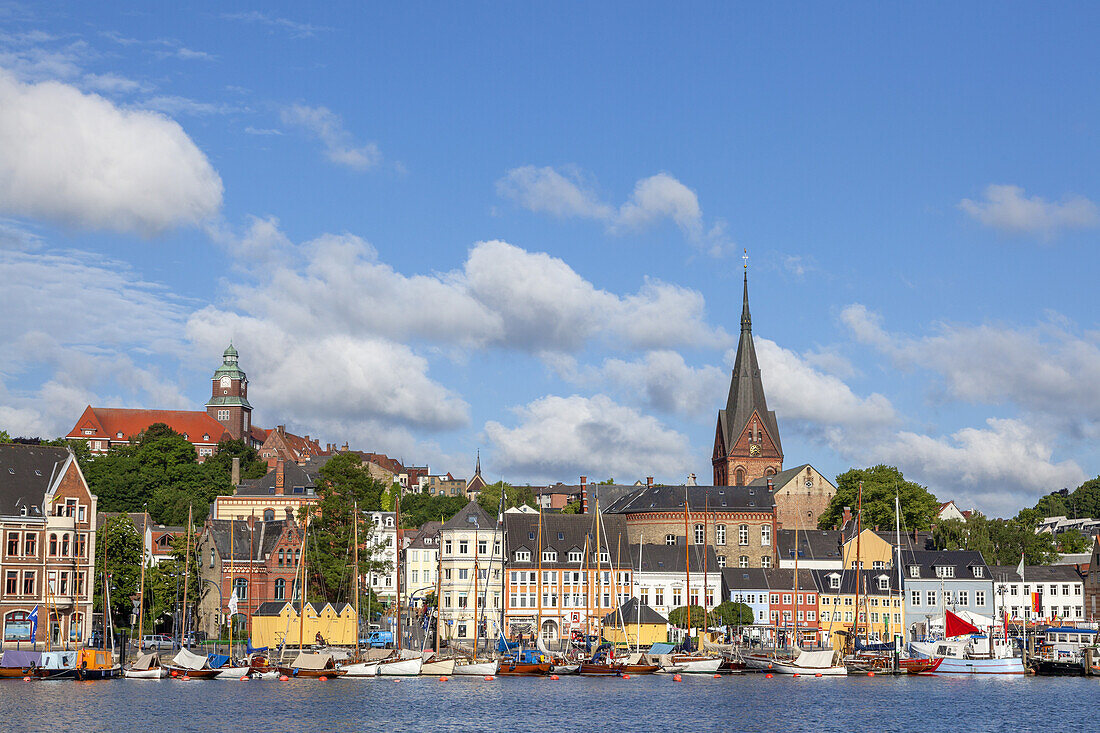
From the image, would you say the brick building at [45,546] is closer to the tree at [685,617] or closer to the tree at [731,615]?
the tree at [685,617]

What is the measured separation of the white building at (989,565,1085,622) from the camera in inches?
5758

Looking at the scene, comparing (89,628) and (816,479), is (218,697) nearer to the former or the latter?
(89,628)

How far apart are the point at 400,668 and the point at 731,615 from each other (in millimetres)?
47123

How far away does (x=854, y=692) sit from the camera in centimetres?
8706

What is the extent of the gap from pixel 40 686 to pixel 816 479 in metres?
106

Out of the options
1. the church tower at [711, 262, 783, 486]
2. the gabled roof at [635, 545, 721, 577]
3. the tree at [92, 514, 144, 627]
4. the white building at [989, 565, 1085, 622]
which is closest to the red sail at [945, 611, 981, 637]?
the gabled roof at [635, 545, 721, 577]

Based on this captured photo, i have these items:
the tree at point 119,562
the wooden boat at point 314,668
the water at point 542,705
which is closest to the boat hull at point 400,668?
the water at point 542,705

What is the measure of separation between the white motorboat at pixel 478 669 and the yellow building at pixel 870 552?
193 ft

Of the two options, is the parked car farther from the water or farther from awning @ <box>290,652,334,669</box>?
the water

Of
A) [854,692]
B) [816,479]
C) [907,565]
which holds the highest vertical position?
[816,479]

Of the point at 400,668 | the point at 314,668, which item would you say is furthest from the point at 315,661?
the point at 400,668

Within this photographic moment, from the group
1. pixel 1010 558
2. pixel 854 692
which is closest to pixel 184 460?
pixel 1010 558

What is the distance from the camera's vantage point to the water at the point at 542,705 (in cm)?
6644

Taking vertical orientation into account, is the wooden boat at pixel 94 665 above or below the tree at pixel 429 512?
below
